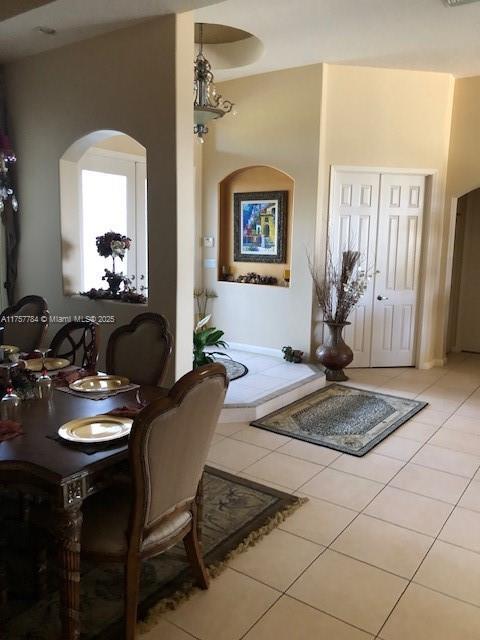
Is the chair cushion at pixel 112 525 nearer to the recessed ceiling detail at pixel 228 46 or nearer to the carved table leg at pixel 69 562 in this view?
the carved table leg at pixel 69 562

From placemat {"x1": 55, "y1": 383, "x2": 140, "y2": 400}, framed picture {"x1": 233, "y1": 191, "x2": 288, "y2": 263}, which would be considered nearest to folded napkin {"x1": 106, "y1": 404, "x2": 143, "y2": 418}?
placemat {"x1": 55, "y1": 383, "x2": 140, "y2": 400}

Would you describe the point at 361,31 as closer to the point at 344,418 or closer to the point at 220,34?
the point at 220,34

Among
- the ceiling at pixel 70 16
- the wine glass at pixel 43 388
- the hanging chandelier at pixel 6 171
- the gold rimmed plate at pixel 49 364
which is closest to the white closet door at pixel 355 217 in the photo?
the ceiling at pixel 70 16

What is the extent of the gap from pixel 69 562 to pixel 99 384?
0.99 m

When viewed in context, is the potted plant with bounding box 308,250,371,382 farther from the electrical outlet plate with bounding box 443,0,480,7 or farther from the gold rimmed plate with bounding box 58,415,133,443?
the gold rimmed plate with bounding box 58,415,133,443

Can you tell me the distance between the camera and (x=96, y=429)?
1.95 metres

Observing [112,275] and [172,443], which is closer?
[172,443]

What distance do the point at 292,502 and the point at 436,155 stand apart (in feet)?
14.7

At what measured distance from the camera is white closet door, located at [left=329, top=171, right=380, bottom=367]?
5.58m

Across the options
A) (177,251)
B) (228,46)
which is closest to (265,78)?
(228,46)

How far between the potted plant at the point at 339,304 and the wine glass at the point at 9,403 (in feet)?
12.1

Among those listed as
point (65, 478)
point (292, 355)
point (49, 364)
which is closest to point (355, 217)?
point (292, 355)

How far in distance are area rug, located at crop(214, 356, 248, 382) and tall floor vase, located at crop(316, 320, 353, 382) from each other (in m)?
0.85

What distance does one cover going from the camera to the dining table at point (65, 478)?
1596 millimetres
